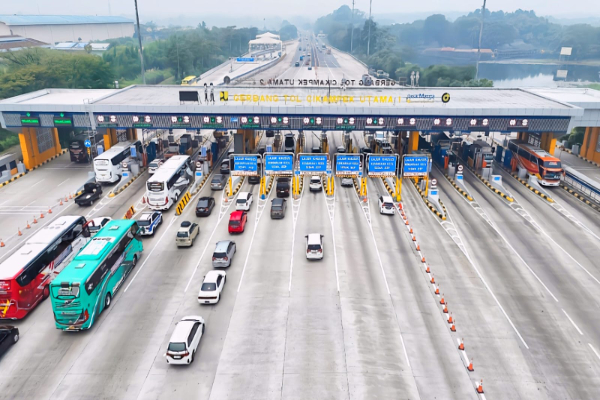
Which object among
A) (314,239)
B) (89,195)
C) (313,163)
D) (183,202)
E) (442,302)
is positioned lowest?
(442,302)

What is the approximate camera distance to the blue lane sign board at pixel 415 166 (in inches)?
1966

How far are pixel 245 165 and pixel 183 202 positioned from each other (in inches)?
313

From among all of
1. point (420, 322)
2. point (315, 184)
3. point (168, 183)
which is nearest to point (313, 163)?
point (315, 184)

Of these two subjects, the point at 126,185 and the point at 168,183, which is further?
the point at 126,185

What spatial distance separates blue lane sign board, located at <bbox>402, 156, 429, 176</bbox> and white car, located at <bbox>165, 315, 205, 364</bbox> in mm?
31119

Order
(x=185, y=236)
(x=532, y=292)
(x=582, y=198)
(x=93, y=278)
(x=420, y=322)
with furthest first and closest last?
1. (x=582, y=198)
2. (x=185, y=236)
3. (x=532, y=292)
4. (x=420, y=322)
5. (x=93, y=278)

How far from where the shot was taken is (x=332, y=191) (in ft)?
174

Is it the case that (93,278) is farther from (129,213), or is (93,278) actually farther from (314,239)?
(129,213)

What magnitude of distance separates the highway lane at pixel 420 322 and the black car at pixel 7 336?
74.3ft

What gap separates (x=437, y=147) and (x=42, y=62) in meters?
77.1

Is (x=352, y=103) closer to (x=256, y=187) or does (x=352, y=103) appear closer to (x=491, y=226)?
(x=256, y=187)

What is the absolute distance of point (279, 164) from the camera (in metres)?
50.8

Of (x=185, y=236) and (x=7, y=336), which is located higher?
(x=185, y=236)

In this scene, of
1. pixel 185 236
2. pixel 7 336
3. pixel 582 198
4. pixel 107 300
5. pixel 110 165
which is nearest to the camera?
pixel 7 336
